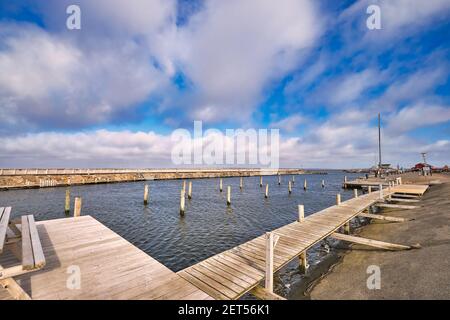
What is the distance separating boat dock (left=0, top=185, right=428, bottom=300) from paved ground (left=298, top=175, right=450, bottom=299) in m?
0.92

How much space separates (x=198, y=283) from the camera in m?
5.51

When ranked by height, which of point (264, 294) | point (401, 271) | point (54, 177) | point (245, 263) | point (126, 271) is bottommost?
point (401, 271)

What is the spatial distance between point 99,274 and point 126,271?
1.98 feet

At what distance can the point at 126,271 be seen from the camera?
5078 millimetres

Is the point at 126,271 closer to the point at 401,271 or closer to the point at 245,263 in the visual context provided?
the point at 245,263

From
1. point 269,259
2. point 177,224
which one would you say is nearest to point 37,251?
point 269,259

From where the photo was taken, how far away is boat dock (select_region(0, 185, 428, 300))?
14.1ft

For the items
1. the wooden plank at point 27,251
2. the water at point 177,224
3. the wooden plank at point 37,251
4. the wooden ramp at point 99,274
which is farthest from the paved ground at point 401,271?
the wooden plank at point 27,251

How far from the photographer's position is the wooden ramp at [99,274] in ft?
13.8

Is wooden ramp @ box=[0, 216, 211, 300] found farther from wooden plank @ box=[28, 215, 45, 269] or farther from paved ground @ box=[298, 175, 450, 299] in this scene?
paved ground @ box=[298, 175, 450, 299]

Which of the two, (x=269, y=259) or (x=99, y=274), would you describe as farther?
(x=269, y=259)
